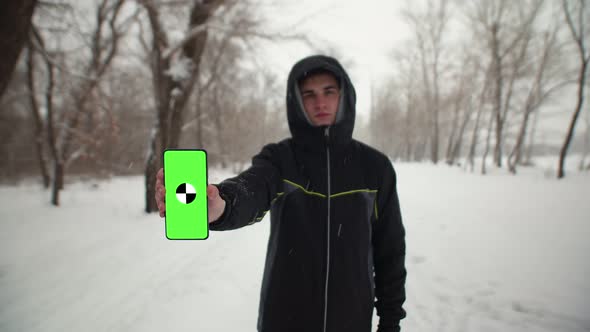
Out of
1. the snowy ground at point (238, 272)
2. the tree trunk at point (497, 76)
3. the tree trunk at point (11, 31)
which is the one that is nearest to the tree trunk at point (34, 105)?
the snowy ground at point (238, 272)

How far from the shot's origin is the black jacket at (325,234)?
137cm

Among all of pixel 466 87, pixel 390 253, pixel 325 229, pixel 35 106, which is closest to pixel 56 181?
pixel 35 106

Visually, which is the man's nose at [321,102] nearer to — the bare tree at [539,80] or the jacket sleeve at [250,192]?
the jacket sleeve at [250,192]

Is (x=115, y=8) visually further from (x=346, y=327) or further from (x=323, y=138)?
(x=346, y=327)

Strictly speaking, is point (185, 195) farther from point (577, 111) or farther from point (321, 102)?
point (577, 111)

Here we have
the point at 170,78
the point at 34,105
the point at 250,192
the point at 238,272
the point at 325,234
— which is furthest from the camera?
the point at 34,105

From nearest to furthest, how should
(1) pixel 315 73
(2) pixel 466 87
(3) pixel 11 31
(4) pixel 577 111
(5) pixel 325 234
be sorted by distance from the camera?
(5) pixel 325 234
(1) pixel 315 73
(3) pixel 11 31
(4) pixel 577 111
(2) pixel 466 87

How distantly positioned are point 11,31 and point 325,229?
4144mm

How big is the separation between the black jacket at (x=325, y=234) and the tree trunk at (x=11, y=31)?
350cm

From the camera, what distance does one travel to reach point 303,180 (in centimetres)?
144

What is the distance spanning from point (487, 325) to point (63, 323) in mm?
4692

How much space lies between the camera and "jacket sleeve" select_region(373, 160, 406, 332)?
4.96ft

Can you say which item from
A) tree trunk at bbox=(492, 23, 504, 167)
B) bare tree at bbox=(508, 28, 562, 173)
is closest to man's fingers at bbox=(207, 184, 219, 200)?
bare tree at bbox=(508, 28, 562, 173)

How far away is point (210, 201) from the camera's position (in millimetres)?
1060
